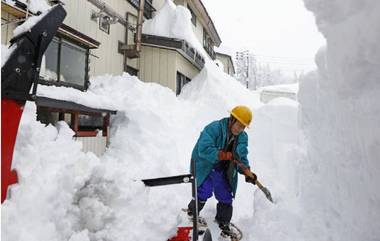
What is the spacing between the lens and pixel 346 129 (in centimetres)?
322

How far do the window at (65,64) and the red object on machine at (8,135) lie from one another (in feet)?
13.8

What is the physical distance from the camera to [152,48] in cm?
1238

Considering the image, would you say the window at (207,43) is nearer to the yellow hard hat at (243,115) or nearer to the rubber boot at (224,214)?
the yellow hard hat at (243,115)

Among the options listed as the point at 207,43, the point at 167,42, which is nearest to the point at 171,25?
the point at 167,42

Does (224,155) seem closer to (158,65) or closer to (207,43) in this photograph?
(158,65)

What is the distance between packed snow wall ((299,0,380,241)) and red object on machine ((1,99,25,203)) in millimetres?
2712

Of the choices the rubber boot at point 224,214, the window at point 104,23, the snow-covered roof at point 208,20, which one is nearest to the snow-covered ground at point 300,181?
the rubber boot at point 224,214

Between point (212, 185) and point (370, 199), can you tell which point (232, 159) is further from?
point (370, 199)

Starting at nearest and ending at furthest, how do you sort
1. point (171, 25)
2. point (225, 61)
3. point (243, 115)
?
1. point (243, 115)
2. point (171, 25)
3. point (225, 61)

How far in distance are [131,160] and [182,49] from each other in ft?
20.3

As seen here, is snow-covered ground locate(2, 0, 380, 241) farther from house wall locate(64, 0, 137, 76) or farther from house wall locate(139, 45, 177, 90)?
house wall locate(139, 45, 177, 90)

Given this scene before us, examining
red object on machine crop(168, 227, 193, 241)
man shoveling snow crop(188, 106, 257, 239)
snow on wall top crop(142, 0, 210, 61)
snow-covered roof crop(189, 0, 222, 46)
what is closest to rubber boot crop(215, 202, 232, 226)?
man shoveling snow crop(188, 106, 257, 239)

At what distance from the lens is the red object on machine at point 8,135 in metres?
1.93

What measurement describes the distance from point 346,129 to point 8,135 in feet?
10.2
